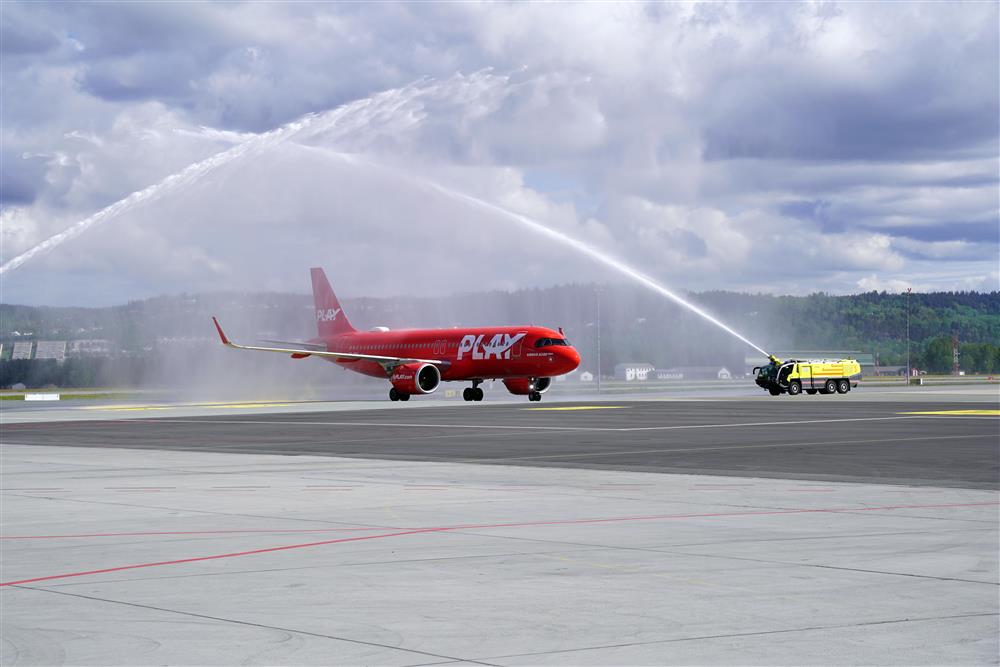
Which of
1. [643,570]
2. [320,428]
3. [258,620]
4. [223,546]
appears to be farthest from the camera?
[320,428]

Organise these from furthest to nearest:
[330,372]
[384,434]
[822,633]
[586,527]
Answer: [330,372] → [384,434] → [586,527] → [822,633]

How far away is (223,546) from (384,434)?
27499 mm

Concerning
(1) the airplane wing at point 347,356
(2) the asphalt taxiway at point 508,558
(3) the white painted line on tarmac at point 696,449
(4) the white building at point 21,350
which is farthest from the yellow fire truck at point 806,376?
(2) the asphalt taxiway at point 508,558

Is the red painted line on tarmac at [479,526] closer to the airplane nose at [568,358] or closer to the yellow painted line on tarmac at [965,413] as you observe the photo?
the yellow painted line on tarmac at [965,413]

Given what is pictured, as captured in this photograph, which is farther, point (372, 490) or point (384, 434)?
point (384, 434)

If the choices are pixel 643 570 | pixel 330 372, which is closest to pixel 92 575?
pixel 643 570

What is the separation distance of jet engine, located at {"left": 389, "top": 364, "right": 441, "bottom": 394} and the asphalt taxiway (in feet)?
155

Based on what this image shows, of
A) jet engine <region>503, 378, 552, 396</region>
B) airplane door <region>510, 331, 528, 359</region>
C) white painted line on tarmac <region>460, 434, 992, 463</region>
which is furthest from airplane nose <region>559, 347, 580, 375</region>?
white painted line on tarmac <region>460, 434, 992, 463</region>

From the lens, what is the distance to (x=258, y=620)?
10414 mm

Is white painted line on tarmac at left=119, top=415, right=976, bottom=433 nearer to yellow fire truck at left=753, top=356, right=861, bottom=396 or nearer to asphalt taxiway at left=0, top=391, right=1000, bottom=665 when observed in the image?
asphalt taxiway at left=0, top=391, right=1000, bottom=665

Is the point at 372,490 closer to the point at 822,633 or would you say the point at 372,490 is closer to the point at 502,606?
the point at 502,606

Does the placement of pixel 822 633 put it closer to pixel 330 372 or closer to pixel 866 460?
pixel 866 460

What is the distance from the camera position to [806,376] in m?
87.8

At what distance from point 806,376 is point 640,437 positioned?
172ft
